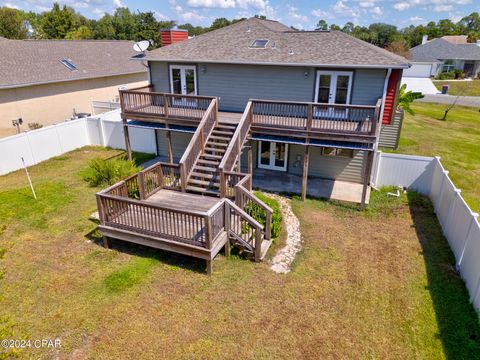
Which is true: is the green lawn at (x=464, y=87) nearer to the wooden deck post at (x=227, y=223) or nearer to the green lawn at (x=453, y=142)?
the green lawn at (x=453, y=142)

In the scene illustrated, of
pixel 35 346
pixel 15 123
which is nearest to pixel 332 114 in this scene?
pixel 35 346

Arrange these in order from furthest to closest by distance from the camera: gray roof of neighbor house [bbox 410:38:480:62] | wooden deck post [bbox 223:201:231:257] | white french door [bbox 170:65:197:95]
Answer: gray roof of neighbor house [bbox 410:38:480:62]
white french door [bbox 170:65:197:95]
wooden deck post [bbox 223:201:231:257]

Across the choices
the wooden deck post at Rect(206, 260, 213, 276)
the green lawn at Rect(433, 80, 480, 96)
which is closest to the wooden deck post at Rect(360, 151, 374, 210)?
the wooden deck post at Rect(206, 260, 213, 276)

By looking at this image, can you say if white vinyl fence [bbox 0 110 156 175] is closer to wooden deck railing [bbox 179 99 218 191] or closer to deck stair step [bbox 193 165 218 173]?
wooden deck railing [bbox 179 99 218 191]

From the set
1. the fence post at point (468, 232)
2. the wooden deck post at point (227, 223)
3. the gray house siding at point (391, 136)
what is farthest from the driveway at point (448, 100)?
the wooden deck post at point (227, 223)

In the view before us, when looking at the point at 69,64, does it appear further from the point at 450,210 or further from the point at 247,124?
the point at 450,210

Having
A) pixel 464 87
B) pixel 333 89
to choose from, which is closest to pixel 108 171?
pixel 333 89

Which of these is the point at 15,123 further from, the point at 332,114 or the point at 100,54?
the point at 332,114
